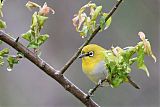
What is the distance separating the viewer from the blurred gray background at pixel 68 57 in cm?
510

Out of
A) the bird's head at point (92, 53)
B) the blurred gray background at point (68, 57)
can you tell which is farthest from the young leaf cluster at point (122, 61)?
the blurred gray background at point (68, 57)

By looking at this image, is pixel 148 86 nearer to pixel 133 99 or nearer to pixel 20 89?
pixel 133 99

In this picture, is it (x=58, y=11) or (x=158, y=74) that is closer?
(x=158, y=74)

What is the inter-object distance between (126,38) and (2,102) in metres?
1.37

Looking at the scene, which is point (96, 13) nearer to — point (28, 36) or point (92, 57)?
point (28, 36)

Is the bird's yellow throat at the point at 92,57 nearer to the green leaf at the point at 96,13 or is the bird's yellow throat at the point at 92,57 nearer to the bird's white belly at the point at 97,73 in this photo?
the bird's white belly at the point at 97,73

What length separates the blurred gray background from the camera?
5.10m

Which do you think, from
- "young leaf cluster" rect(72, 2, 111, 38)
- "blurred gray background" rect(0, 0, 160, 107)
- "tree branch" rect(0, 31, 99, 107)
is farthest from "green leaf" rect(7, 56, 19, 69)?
"blurred gray background" rect(0, 0, 160, 107)

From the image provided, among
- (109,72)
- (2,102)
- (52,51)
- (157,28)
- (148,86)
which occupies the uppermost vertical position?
(109,72)

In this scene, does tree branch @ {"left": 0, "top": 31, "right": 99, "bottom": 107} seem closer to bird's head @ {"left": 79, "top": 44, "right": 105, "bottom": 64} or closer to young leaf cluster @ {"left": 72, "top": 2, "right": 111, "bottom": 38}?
young leaf cluster @ {"left": 72, "top": 2, "right": 111, "bottom": 38}

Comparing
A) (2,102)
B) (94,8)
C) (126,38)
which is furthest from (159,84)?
(94,8)

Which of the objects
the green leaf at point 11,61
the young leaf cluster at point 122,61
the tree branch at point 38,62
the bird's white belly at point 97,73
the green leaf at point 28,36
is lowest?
the bird's white belly at point 97,73

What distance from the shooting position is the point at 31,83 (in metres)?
5.32

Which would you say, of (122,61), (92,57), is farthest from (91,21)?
(92,57)
